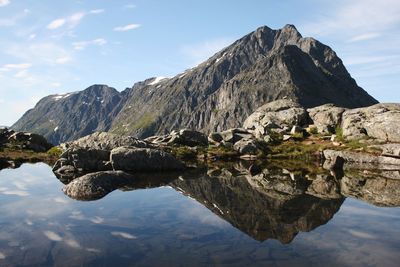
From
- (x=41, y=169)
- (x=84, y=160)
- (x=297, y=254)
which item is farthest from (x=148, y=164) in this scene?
(x=297, y=254)

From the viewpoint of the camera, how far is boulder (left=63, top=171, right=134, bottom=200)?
27.8m

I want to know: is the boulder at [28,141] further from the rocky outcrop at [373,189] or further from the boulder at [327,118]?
the rocky outcrop at [373,189]

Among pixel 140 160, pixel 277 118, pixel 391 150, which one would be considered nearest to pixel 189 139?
pixel 140 160

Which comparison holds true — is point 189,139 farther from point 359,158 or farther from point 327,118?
point 327,118

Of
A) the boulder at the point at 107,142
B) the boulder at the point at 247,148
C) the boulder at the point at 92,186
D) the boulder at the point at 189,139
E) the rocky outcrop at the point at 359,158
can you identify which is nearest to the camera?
the boulder at the point at 92,186

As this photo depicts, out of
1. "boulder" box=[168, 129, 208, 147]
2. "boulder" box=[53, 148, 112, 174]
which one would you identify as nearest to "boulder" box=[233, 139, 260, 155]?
"boulder" box=[168, 129, 208, 147]

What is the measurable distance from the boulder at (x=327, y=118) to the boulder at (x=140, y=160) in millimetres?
34919

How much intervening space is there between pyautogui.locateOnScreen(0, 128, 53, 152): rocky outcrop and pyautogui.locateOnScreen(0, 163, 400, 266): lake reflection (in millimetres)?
39530

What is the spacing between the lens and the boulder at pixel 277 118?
244 ft

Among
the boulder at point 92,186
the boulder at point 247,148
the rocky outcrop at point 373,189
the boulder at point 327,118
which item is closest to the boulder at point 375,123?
the boulder at point 327,118

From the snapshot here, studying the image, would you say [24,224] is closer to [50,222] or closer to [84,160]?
[50,222]

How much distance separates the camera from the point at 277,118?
80875 millimetres

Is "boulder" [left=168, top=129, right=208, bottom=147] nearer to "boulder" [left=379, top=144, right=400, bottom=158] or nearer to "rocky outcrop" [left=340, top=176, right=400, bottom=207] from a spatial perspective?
"boulder" [left=379, top=144, right=400, bottom=158]

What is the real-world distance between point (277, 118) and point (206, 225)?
208ft
